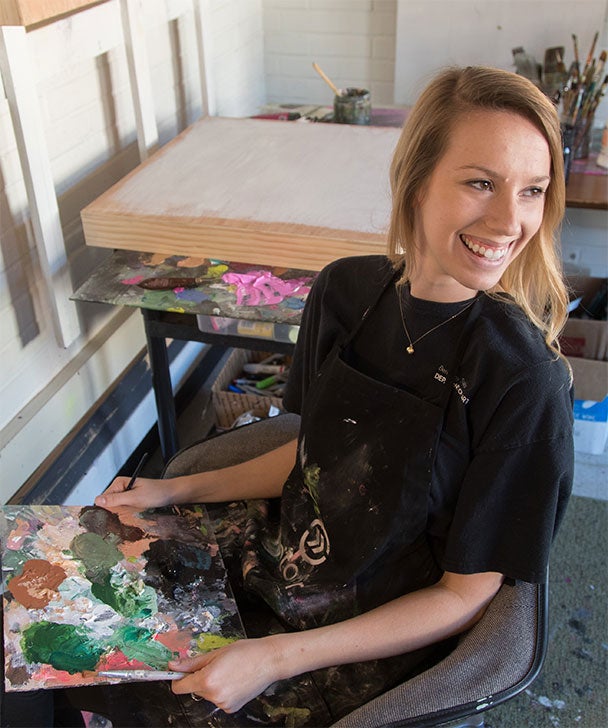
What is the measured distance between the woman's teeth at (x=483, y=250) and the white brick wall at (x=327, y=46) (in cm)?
200

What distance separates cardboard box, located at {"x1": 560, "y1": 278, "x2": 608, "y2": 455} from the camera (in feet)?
7.17

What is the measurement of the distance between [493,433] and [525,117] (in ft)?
1.30

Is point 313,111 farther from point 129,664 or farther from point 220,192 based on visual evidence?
point 129,664

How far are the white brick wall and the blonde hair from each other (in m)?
1.88

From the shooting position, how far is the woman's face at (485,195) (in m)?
0.94

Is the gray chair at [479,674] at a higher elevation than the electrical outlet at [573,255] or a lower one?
higher

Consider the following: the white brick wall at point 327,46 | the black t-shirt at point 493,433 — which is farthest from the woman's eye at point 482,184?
the white brick wall at point 327,46

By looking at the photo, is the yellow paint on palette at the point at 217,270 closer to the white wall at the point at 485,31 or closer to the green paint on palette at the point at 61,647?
the green paint on palette at the point at 61,647

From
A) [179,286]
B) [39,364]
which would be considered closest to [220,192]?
[179,286]

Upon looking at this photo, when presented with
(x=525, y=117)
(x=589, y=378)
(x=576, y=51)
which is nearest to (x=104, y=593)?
(x=525, y=117)

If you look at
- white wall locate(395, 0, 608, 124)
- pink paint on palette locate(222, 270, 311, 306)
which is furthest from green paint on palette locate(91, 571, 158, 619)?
white wall locate(395, 0, 608, 124)

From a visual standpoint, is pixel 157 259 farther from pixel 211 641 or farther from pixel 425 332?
pixel 211 641

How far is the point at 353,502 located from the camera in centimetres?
113

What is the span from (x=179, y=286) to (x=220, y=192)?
0.27 m
